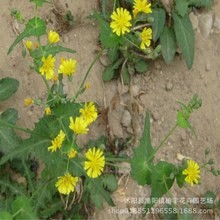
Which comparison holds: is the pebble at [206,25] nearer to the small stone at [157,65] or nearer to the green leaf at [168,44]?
the green leaf at [168,44]

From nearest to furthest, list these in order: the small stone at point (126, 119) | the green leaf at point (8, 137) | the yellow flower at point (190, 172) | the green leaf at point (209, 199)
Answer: the yellow flower at point (190, 172) < the green leaf at point (8, 137) < the green leaf at point (209, 199) < the small stone at point (126, 119)

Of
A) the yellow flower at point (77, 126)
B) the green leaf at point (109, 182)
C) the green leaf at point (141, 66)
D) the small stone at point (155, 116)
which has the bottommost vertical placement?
the green leaf at point (109, 182)

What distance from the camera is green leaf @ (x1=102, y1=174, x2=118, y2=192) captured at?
2447 millimetres

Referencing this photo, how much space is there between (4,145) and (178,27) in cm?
119

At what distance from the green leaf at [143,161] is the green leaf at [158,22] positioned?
853mm

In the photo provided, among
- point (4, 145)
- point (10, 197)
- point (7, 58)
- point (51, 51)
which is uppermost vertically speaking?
point (51, 51)

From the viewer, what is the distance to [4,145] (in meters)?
2.39

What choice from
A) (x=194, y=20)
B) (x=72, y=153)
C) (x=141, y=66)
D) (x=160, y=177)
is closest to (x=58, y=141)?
(x=72, y=153)

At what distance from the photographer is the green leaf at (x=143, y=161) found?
6.44 ft

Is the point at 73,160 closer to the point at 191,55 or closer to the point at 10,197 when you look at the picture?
the point at 10,197

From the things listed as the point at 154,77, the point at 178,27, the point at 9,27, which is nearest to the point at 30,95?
the point at 9,27

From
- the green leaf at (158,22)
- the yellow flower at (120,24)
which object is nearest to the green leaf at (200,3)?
the green leaf at (158,22)

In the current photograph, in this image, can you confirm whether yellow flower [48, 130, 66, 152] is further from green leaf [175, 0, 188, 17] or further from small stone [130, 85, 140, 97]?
green leaf [175, 0, 188, 17]

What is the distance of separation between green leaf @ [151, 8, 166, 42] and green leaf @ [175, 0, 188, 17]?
9cm
